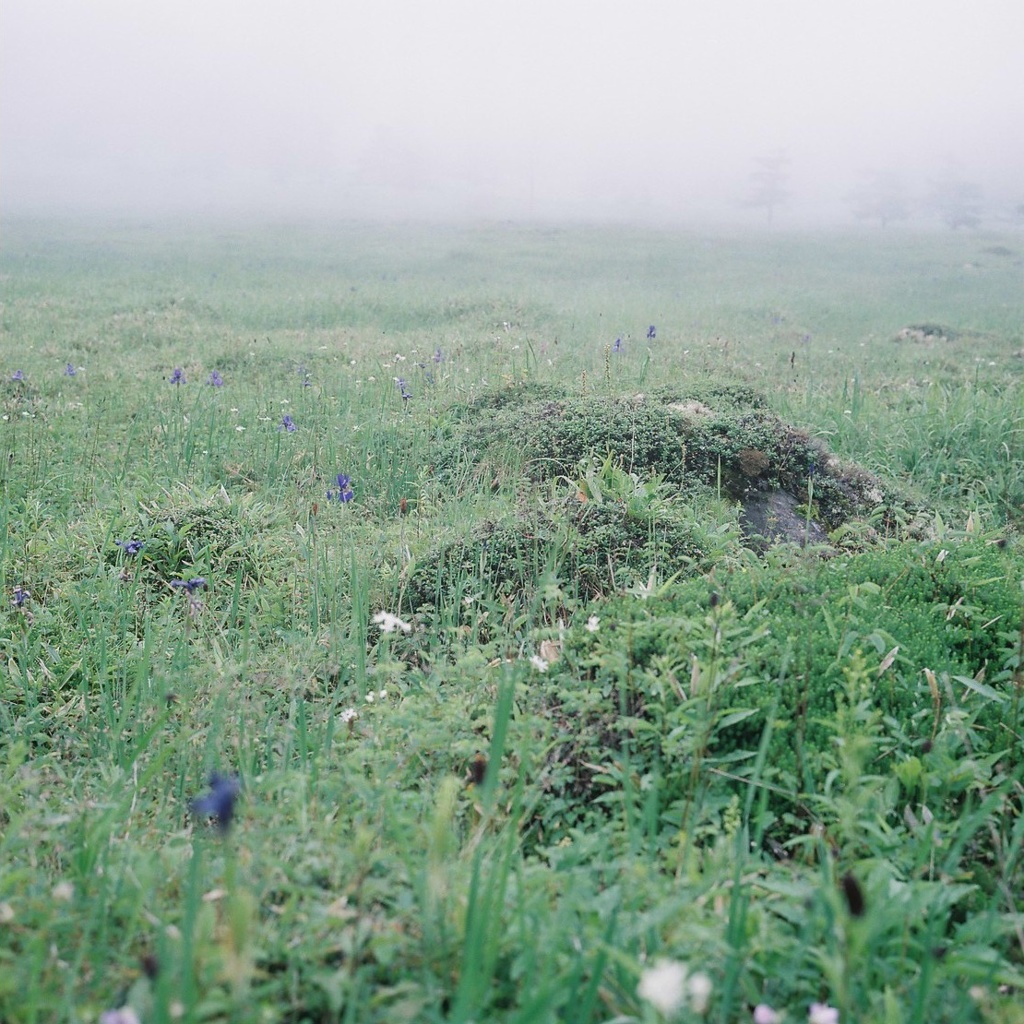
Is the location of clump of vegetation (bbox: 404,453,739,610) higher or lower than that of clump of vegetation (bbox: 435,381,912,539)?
lower

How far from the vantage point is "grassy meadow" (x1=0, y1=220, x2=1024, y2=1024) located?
160 centimetres

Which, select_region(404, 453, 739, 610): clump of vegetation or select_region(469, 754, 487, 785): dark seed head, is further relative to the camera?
select_region(404, 453, 739, 610): clump of vegetation

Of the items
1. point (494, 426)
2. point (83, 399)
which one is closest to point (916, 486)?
point (494, 426)

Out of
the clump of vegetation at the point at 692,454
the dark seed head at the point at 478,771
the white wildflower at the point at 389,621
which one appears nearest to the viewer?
the dark seed head at the point at 478,771

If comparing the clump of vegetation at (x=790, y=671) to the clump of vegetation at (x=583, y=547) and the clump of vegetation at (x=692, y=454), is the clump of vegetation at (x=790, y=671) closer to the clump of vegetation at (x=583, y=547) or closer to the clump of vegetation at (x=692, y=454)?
the clump of vegetation at (x=583, y=547)

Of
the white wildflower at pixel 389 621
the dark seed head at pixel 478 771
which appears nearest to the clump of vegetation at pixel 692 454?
the white wildflower at pixel 389 621

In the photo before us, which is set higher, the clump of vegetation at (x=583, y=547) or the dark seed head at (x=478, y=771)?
the clump of vegetation at (x=583, y=547)

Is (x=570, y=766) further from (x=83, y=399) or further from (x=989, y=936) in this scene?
(x=83, y=399)

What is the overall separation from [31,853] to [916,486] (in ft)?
19.3

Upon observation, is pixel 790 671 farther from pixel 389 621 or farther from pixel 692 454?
pixel 692 454

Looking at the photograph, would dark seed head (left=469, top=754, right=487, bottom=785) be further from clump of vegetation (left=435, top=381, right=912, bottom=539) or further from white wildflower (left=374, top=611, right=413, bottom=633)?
clump of vegetation (left=435, top=381, right=912, bottom=539)

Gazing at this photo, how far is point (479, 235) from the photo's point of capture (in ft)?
134

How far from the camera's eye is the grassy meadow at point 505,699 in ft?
5.24

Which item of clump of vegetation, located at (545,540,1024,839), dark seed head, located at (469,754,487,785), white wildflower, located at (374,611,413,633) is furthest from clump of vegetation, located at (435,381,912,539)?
dark seed head, located at (469,754,487,785)
